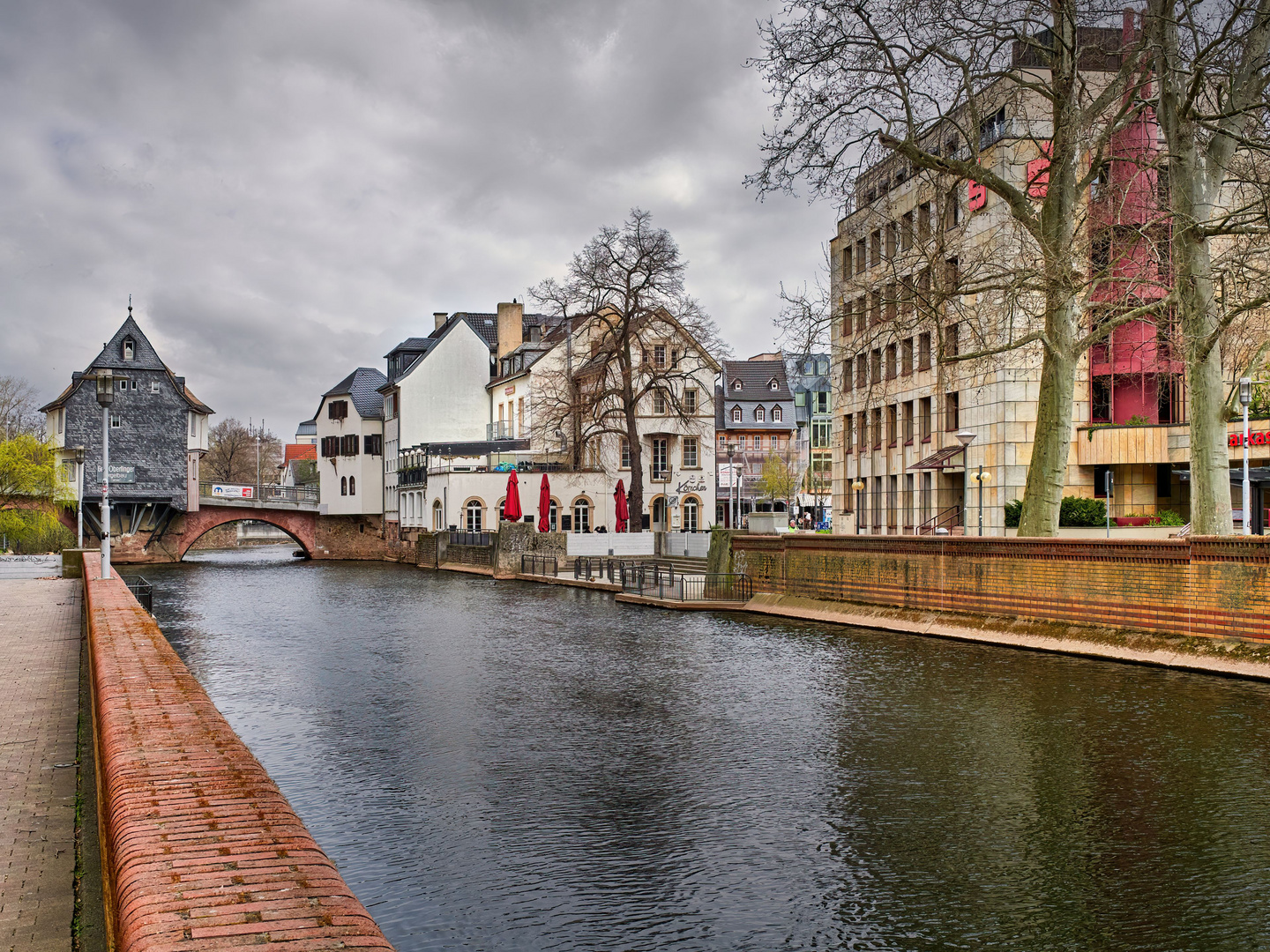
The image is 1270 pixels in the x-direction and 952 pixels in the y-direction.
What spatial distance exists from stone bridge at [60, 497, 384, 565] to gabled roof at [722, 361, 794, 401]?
35.1 metres

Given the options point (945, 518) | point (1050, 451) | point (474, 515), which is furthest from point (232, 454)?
point (1050, 451)

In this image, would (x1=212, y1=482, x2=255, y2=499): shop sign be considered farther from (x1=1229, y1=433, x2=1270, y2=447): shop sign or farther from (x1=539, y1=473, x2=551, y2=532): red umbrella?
(x1=1229, y1=433, x2=1270, y2=447): shop sign

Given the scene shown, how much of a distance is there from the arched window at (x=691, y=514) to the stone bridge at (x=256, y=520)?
24.7m

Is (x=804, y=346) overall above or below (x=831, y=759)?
above

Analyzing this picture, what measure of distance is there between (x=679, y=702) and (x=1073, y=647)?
7.00m

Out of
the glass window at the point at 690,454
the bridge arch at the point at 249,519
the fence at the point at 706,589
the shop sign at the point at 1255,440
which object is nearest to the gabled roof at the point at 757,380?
the glass window at the point at 690,454

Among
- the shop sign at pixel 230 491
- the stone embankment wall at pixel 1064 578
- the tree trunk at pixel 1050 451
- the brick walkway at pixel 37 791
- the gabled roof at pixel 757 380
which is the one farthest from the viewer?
the gabled roof at pixel 757 380

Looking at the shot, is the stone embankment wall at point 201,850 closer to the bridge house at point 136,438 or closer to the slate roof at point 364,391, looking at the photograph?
the bridge house at point 136,438

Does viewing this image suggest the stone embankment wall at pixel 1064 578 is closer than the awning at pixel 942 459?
Yes

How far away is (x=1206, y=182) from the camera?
20.8 metres

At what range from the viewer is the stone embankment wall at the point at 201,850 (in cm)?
395

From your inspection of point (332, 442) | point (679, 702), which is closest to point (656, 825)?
point (679, 702)

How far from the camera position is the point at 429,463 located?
2739 inches

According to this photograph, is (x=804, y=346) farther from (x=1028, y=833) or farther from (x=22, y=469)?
(x=22, y=469)
